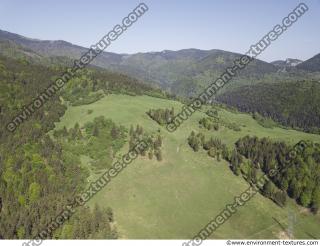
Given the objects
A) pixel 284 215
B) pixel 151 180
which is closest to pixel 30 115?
pixel 151 180

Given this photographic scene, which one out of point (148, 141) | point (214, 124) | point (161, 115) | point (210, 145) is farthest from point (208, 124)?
point (148, 141)

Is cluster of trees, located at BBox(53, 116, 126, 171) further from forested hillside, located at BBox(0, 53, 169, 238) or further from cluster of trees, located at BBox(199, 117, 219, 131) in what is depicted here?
cluster of trees, located at BBox(199, 117, 219, 131)

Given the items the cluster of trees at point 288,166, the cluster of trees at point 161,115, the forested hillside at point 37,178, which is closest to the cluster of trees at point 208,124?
the cluster of trees at point 161,115

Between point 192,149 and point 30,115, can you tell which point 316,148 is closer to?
point 192,149

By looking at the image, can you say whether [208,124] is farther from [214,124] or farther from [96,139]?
[96,139]

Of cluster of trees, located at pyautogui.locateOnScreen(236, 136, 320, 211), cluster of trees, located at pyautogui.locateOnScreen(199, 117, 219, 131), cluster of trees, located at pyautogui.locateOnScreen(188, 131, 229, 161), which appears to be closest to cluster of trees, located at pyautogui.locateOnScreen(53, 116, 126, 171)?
cluster of trees, located at pyautogui.locateOnScreen(188, 131, 229, 161)

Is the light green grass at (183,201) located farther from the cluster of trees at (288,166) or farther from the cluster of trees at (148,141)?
the cluster of trees at (288,166)

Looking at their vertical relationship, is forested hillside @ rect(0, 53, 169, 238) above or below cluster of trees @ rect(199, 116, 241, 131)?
below
